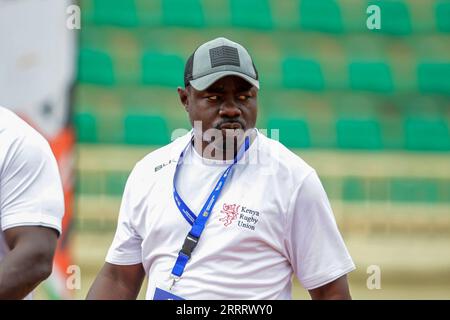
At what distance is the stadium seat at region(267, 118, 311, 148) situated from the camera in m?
4.70

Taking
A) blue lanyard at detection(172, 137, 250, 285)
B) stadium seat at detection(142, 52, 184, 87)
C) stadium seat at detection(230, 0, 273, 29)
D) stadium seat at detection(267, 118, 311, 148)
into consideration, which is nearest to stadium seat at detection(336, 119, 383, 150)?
stadium seat at detection(267, 118, 311, 148)

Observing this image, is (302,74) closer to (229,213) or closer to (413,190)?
(413,190)

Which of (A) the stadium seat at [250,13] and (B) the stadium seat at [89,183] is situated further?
(A) the stadium seat at [250,13]

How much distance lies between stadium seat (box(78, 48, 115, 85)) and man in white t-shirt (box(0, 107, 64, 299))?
2608mm

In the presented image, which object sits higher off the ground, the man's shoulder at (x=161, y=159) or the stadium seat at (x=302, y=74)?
the stadium seat at (x=302, y=74)

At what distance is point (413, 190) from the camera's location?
476 cm

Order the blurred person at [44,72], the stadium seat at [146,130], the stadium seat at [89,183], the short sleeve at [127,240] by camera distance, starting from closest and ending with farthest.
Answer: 1. the short sleeve at [127,240]
2. the blurred person at [44,72]
3. the stadium seat at [89,183]
4. the stadium seat at [146,130]

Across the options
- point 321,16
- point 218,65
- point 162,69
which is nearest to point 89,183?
point 162,69

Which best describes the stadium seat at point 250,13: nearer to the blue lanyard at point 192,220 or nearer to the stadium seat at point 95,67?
the stadium seat at point 95,67

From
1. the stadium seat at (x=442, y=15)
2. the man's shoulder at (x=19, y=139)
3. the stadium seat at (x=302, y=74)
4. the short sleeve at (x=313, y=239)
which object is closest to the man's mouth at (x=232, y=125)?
the short sleeve at (x=313, y=239)

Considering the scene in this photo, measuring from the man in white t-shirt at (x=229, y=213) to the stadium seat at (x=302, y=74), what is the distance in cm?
250

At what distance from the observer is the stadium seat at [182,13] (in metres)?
4.91

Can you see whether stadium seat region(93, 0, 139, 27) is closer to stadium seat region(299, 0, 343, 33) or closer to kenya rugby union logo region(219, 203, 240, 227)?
stadium seat region(299, 0, 343, 33)
